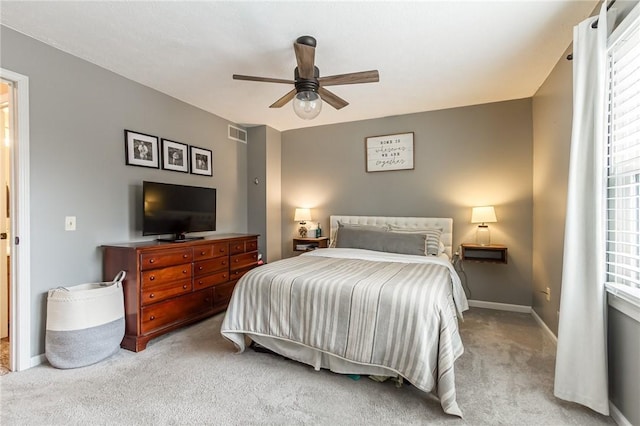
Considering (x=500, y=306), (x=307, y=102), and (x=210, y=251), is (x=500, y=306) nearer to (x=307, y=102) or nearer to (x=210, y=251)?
(x=307, y=102)

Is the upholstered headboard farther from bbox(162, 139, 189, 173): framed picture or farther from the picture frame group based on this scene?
bbox(162, 139, 189, 173): framed picture

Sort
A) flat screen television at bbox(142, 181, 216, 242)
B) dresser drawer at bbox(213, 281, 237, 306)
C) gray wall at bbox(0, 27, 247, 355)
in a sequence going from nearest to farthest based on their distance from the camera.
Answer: gray wall at bbox(0, 27, 247, 355), flat screen television at bbox(142, 181, 216, 242), dresser drawer at bbox(213, 281, 237, 306)

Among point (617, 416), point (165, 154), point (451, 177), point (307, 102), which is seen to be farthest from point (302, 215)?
point (617, 416)

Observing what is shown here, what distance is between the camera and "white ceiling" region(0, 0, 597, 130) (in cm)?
203

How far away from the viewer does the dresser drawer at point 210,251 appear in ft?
10.3

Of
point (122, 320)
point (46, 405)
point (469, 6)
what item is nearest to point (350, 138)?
point (469, 6)

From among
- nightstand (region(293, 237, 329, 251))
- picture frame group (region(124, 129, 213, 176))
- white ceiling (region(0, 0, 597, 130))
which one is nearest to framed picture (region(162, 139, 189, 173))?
picture frame group (region(124, 129, 213, 176))

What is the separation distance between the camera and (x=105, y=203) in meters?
2.87

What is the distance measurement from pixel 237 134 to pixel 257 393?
12.2 feet

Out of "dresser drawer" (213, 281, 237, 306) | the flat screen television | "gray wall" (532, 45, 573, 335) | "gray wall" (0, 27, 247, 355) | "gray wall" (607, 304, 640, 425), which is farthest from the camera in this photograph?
"dresser drawer" (213, 281, 237, 306)

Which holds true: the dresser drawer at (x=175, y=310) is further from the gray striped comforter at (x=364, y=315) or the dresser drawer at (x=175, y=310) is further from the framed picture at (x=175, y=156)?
the framed picture at (x=175, y=156)

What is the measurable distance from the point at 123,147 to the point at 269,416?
2859 mm

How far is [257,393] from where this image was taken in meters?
1.96

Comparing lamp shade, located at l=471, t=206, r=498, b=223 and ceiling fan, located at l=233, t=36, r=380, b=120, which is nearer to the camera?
ceiling fan, located at l=233, t=36, r=380, b=120
